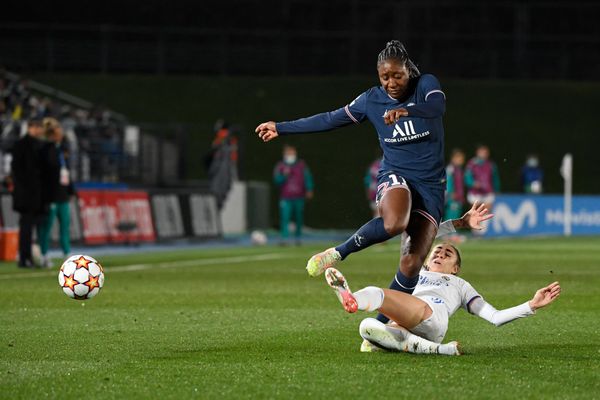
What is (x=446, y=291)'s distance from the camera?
28.5 feet

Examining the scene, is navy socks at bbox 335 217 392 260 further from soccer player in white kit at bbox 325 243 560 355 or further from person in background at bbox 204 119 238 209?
person in background at bbox 204 119 238 209

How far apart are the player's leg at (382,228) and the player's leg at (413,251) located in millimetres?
223

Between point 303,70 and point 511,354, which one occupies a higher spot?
point 303,70

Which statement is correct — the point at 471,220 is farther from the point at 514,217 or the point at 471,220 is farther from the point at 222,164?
the point at 514,217

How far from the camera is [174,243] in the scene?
27594 millimetres

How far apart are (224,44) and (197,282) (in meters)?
28.3

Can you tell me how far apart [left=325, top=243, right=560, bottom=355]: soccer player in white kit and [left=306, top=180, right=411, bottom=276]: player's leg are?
0.48m

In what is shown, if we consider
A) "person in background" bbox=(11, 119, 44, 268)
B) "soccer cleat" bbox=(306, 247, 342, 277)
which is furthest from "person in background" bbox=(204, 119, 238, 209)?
"soccer cleat" bbox=(306, 247, 342, 277)

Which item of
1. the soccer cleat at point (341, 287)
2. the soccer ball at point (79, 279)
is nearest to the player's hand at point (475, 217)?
the soccer cleat at point (341, 287)

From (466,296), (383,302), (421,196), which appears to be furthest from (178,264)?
(383,302)

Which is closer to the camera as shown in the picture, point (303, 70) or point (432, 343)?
point (432, 343)

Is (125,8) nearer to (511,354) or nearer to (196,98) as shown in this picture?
(196,98)

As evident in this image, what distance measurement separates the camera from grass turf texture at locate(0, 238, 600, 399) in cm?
708

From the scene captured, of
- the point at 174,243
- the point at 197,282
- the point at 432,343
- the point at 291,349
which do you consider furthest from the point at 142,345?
Answer: the point at 174,243
